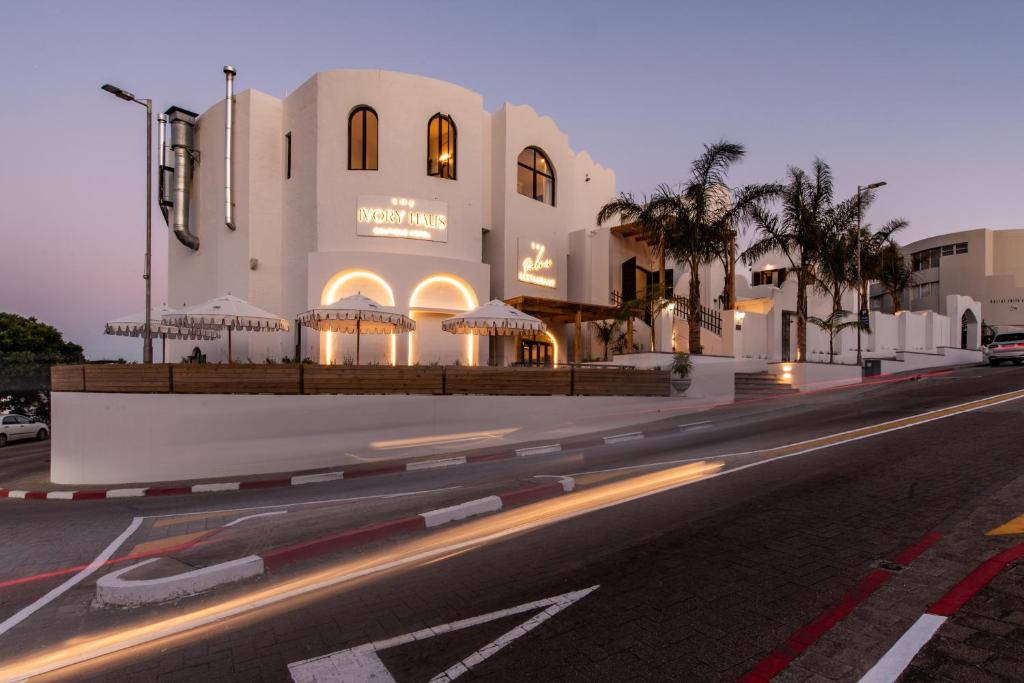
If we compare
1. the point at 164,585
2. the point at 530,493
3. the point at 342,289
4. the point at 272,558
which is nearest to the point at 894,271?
the point at 342,289

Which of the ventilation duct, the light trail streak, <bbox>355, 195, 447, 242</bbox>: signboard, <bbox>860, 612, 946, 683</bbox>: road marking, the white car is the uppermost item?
the ventilation duct

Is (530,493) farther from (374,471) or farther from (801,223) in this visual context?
(801,223)

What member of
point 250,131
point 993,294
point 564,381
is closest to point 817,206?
point 564,381

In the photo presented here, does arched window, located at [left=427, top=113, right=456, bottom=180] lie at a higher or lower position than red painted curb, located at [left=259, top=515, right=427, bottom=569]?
higher

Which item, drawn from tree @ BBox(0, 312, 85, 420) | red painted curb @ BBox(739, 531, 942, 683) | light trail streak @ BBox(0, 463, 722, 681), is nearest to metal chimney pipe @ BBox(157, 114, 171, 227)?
tree @ BBox(0, 312, 85, 420)

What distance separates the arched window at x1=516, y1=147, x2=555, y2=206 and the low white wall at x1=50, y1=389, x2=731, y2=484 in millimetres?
13772

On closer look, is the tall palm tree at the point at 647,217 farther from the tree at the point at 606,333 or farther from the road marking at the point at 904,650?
the road marking at the point at 904,650

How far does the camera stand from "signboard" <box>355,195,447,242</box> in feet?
65.6

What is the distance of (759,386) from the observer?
21.8 meters

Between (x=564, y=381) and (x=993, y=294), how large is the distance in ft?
191

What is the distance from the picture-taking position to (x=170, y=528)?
7723 mm

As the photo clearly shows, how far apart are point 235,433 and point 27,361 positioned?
30704 mm

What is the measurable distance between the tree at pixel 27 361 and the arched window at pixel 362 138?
21.4 m

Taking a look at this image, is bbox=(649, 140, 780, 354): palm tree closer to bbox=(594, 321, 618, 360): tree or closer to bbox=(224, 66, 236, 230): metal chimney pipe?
bbox=(594, 321, 618, 360): tree
